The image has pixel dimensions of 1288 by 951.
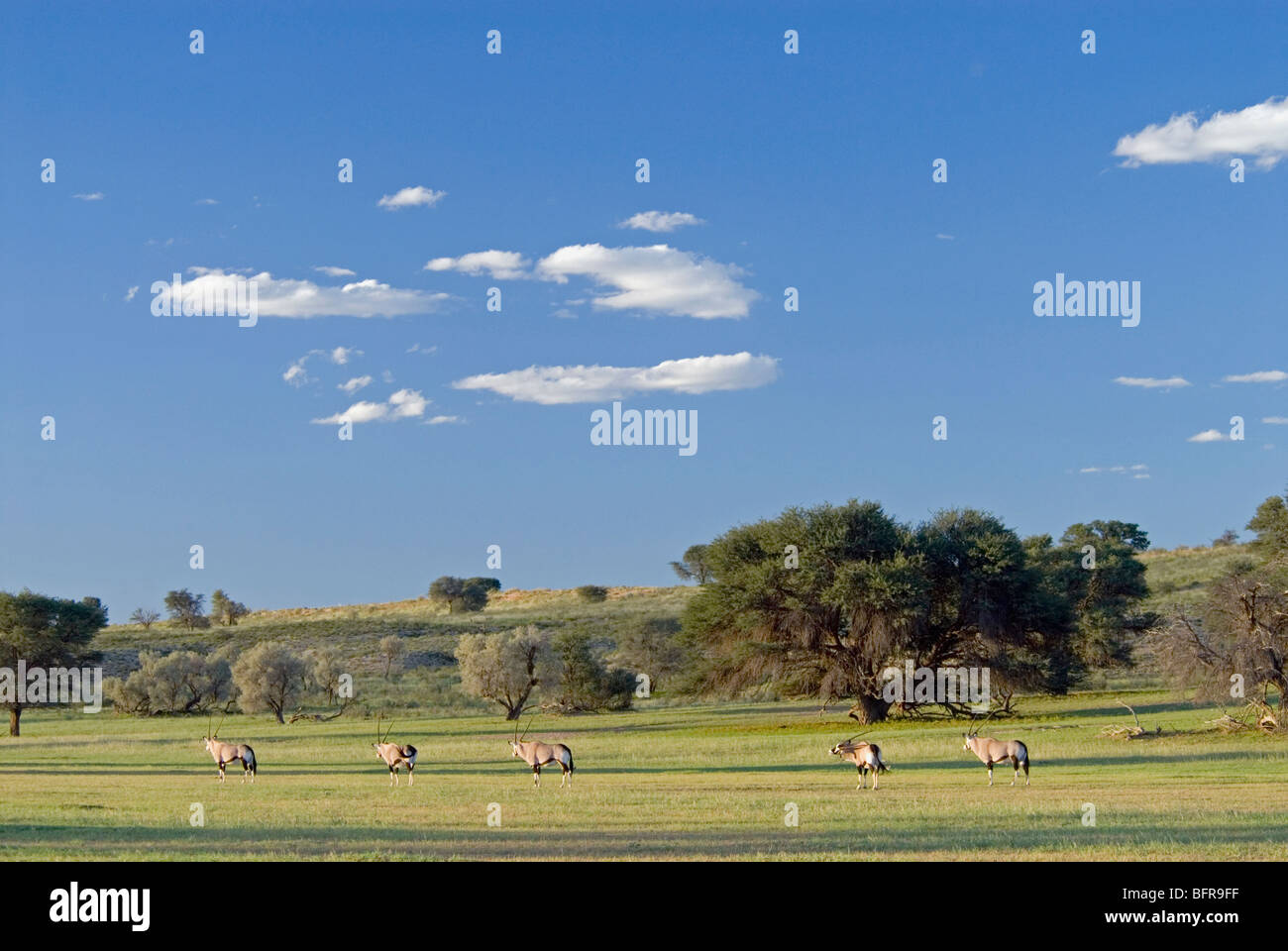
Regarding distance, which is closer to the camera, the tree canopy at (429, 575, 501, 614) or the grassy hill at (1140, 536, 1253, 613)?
the grassy hill at (1140, 536, 1253, 613)

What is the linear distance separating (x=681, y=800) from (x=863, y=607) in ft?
102

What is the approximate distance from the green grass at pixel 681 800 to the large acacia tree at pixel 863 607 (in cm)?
481

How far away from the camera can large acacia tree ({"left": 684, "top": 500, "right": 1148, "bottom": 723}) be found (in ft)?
180

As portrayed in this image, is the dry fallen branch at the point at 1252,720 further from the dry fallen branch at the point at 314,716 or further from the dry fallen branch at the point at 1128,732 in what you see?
the dry fallen branch at the point at 314,716

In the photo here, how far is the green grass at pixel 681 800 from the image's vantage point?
57.6ft

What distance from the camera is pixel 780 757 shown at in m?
39.6

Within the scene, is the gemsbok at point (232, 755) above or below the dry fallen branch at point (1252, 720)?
above

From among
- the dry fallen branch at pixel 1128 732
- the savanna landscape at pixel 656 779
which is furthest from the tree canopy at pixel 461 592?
the dry fallen branch at pixel 1128 732

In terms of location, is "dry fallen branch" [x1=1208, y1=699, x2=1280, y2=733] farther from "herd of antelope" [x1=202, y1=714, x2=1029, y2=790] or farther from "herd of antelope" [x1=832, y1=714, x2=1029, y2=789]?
"herd of antelope" [x1=832, y1=714, x2=1029, y2=789]

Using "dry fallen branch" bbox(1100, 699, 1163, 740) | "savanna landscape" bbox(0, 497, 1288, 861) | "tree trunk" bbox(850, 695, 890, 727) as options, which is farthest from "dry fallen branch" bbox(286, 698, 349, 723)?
"dry fallen branch" bbox(1100, 699, 1163, 740)

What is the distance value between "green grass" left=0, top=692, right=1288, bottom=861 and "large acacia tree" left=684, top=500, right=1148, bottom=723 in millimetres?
4808

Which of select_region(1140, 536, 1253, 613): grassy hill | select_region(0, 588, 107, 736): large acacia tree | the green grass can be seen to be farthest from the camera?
select_region(1140, 536, 1253, 613): grassy hill
